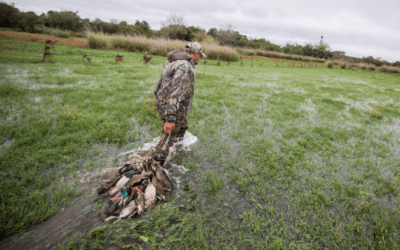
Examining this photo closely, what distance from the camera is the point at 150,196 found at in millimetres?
2721

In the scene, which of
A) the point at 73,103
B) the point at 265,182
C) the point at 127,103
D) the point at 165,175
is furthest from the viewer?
the point at 127,103

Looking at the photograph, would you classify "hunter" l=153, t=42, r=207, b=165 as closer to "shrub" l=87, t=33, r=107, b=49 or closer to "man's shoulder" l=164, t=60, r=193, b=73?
"man's shoulder" l=164, t=60, r=193, b=73

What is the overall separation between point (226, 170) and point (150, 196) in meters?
1.75

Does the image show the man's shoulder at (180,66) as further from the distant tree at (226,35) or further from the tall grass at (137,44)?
the distant tree at (226,35)

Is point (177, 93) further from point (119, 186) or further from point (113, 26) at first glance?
point (113, 26)

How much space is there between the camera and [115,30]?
3897 cm

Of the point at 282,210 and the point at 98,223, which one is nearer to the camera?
the point at 98,223

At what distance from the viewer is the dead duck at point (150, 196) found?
8.66 ft

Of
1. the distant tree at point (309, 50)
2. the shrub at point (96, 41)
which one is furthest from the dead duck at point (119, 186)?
the distant tree at point (309, 50)

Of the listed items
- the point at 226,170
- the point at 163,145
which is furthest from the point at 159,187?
the point at 226,170

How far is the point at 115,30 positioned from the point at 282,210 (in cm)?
4816

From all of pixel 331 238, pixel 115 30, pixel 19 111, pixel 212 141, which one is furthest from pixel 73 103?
pixel 115 30

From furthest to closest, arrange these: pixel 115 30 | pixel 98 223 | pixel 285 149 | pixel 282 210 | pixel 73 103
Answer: pixel 115 30 < pixel 73 103 < pixel 285 149 < pixel 282 210 < pixel 98 223

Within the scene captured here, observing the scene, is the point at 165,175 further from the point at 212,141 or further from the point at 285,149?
the point at 285,149
